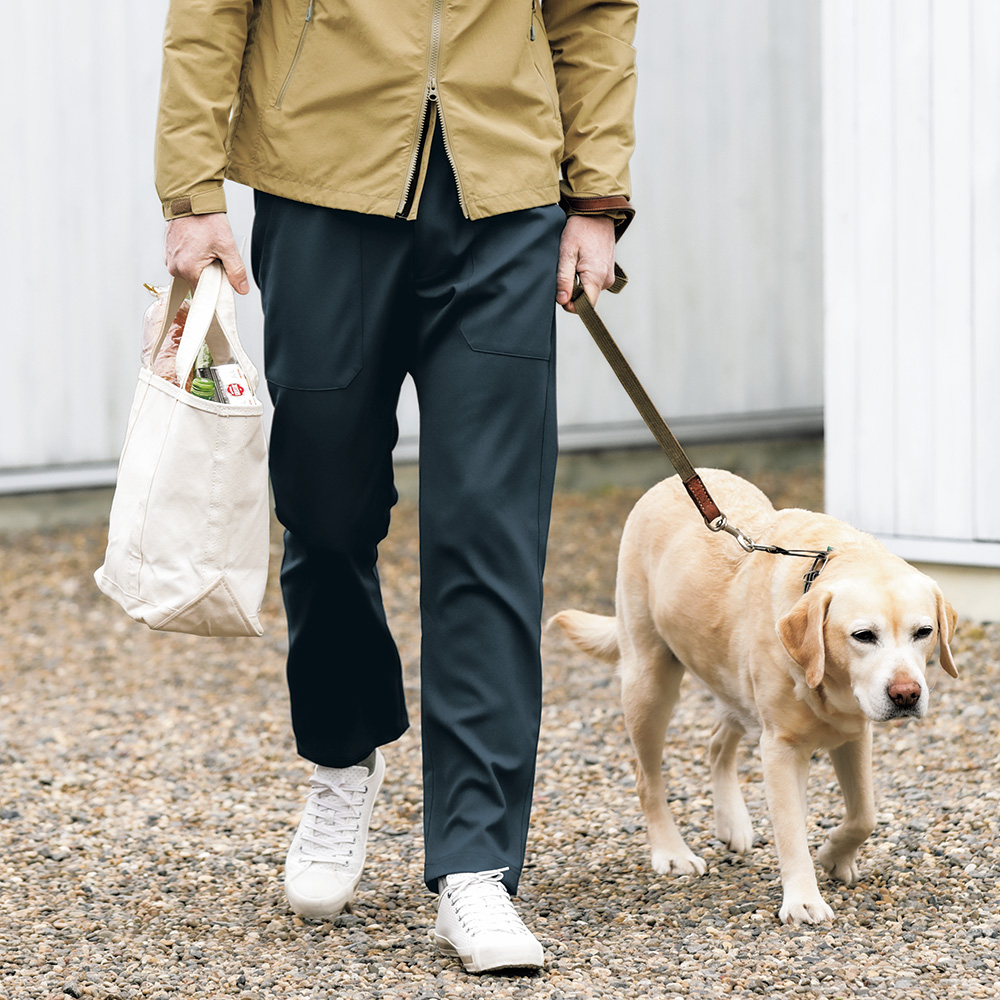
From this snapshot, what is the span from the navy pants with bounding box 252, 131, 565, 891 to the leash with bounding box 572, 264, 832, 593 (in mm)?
138

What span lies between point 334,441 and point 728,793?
1.25 meters

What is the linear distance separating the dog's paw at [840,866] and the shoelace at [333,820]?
0.93 m

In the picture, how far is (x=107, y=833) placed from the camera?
3471 mm

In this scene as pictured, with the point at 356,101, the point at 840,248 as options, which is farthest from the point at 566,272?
the point at 840,248

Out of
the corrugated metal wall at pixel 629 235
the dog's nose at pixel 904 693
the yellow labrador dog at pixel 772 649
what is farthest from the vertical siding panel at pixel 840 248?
the dog's nose at pixel 904 693

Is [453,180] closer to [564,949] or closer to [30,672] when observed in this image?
[564,949]

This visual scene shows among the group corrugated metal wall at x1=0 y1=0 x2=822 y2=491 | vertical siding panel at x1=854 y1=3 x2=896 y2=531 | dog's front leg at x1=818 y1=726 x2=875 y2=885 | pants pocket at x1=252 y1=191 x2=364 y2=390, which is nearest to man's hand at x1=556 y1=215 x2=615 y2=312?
pants pocket at x1=252 y1=191 x2=364 y2=390

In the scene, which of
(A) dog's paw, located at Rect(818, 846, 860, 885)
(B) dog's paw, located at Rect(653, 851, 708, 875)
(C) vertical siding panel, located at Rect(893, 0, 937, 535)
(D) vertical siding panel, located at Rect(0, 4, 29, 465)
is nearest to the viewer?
(A) dog's paw, located at Rect(818, 846, 860, 885)

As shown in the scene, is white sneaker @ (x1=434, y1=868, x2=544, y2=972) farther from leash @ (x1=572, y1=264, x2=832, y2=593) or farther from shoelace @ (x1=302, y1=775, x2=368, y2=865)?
leash @ (x1=572, y1=264, x2=832, y2=593)

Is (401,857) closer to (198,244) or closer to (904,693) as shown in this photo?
(904,693)

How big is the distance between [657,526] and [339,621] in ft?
2.48

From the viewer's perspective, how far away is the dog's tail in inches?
132

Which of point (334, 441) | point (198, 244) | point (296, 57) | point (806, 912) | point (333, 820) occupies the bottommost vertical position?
point (806, 912)

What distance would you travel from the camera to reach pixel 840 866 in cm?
292
